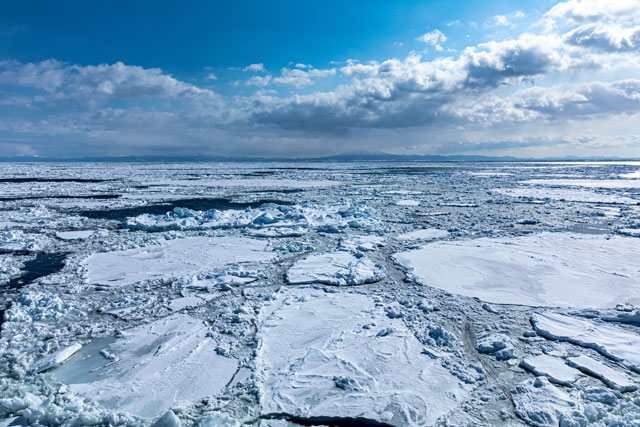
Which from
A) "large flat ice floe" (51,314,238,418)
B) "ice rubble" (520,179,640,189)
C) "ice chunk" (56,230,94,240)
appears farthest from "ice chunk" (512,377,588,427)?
"ice rubble" (520,179,640,189)

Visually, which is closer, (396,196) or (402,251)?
(402,251)

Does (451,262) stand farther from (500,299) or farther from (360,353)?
(360,353)

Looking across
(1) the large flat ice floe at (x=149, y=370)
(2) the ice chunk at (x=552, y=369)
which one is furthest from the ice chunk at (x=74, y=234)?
(2) the ice chunk at (x=552, y=369)

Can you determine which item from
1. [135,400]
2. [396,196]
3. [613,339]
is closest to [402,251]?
[613,339]

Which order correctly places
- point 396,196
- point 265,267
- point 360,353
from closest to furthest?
1. point 360,353
2. point 265,267
3. point 396,196

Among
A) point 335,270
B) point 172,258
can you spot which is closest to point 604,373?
point 335,270

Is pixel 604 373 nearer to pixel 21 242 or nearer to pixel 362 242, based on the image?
pixel 362 242
